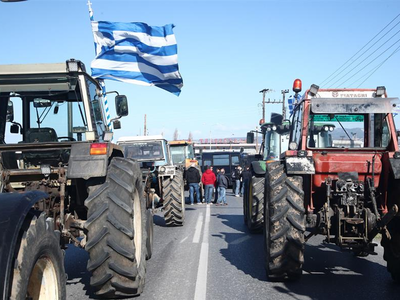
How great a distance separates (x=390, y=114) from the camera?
760 cm

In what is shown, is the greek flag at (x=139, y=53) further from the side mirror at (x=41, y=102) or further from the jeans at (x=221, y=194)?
the jeans at (x=221, y=194)

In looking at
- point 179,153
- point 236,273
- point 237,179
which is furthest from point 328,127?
point 179,153

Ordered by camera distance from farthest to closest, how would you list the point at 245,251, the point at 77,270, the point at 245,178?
the point at 245,178 → the point at 245,251 → the point at 77,270

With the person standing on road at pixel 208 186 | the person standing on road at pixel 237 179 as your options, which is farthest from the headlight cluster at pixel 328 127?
the person standing on road at pixel 237 179

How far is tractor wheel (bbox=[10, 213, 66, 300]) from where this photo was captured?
329 centimetres

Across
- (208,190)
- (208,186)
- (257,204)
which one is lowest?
(208,190)

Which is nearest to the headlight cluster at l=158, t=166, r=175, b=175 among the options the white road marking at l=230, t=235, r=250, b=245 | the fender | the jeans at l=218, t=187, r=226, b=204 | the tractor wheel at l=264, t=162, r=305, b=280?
the white road marking at l=230, t=235, r=250, b=245

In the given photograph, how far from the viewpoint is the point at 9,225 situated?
10.9ft

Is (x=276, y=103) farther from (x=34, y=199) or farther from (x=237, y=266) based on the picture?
(x=34, y=199)

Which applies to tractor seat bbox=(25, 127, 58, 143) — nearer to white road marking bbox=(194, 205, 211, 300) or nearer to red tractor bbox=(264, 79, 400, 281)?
white road marking bbox=(194, 205, 211, 300)

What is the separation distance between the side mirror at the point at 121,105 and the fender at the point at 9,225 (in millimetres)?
3714

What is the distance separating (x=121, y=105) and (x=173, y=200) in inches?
229

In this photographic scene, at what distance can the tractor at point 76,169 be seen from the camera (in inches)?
225

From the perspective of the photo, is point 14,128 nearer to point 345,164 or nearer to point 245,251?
point 345,164
